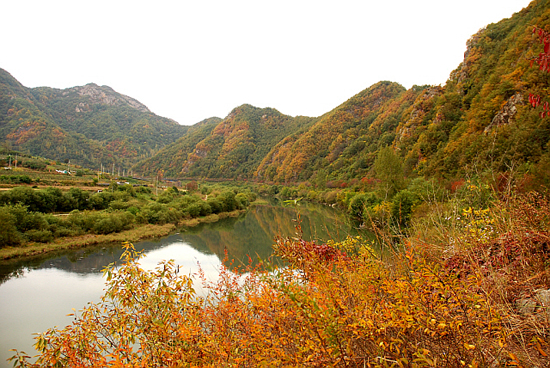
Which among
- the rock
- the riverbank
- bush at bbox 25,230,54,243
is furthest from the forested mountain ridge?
bush at bbox 25,230,54,243

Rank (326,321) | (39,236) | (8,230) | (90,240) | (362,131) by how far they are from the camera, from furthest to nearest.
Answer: (362,131) < (90,240) < (39,236) < (8,230) < (326,321)

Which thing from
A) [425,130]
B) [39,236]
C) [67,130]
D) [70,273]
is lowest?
[70,273]

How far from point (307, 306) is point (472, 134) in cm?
3274

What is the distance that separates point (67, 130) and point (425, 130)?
18970 centimetres

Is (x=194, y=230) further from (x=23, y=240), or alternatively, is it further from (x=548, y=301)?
(x=548, y=301)

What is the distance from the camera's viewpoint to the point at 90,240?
896 inches

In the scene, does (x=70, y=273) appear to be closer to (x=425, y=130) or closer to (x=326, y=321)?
(x=326, y=321)

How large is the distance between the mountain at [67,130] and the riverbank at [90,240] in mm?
91539

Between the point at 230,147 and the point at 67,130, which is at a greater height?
the point at 67,130

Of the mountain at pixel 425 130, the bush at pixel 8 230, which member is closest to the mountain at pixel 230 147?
the mountain at pixel 425 130

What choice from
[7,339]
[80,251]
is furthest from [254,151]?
[7,339]

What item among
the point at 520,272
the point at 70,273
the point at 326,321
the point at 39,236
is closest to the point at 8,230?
the point at 39,236

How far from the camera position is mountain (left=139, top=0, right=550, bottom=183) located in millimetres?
19297

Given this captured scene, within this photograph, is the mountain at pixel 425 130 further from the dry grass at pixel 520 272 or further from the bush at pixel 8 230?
the bush at pixel 8 230
